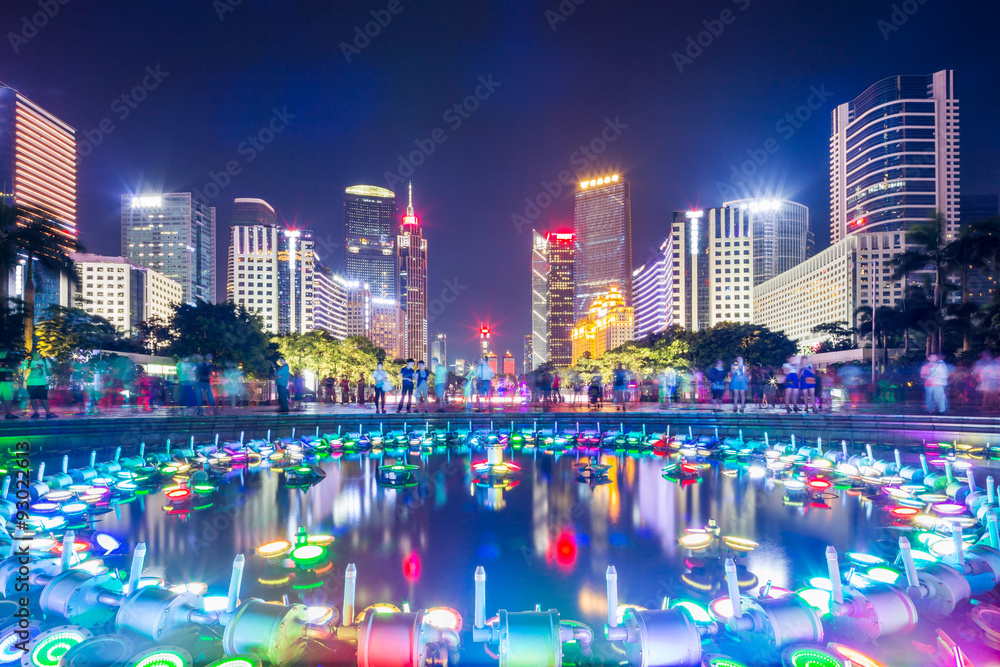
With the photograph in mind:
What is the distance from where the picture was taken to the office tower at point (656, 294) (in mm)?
147500

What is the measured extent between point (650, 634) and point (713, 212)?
502 feet

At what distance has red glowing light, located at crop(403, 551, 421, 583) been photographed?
643 cm

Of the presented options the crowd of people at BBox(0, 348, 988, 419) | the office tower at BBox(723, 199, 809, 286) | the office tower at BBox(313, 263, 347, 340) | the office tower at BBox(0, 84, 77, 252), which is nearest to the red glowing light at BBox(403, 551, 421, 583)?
the crowd of people at BBox(0, 348, 988, 419)

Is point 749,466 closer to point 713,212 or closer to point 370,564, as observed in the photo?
point 370,564

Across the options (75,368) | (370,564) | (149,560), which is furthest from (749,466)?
(75,368)

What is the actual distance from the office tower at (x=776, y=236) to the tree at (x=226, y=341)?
167 meters

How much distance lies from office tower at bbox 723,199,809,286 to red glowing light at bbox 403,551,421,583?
Answer: 182092mm

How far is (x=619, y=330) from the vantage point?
623 ft

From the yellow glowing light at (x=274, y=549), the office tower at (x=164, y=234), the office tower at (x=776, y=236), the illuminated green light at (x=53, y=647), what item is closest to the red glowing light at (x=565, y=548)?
the yellow glowing light at (x=274, y=549)

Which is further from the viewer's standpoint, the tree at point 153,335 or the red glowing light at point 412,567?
the tree at point 153,335

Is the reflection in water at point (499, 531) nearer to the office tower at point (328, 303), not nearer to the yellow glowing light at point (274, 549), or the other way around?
the yellow glowing light at point (274, 549)

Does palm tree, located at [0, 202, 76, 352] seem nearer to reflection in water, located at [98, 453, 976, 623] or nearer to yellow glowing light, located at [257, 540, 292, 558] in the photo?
reflection in water, located at [98, 453, 976, 623]

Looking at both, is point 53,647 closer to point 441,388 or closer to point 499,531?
point 499,531

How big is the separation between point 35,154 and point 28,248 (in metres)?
158
